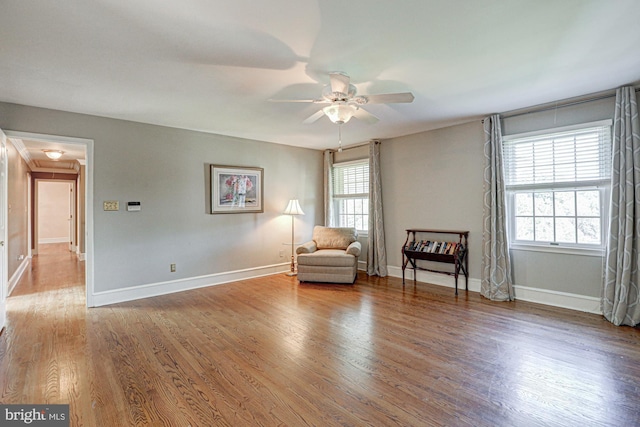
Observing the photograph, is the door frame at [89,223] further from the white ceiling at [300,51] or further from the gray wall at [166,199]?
the white ceiling at [300,51]

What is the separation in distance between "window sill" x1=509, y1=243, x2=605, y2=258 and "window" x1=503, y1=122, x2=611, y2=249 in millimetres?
32

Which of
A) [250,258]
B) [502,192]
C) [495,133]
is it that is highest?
[495,133]

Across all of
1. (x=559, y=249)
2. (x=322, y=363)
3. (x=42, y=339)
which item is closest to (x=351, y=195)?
(x=559, y=249)

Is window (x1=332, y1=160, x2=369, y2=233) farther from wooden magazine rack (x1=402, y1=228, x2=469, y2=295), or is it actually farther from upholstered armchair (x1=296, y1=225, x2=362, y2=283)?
wooden magazine rack (x1=402, y1=228, x2=469, y2=295)

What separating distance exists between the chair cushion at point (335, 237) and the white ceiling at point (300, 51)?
2.48 meters

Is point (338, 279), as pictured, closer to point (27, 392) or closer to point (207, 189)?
point (207, 189)

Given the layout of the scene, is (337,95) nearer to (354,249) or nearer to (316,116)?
(316,116)

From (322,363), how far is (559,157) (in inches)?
144

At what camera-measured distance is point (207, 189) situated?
4914mm

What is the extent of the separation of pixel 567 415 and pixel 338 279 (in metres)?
3.30

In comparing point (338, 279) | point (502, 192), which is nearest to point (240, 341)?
point (338, 279)

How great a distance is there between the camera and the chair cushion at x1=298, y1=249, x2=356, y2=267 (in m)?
4.89

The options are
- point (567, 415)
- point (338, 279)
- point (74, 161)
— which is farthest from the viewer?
point (74, 161)

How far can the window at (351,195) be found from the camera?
598cm
